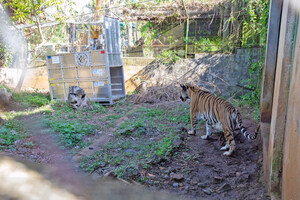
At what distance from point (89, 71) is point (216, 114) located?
7238 mm

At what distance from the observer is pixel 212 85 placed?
11719 millimetres

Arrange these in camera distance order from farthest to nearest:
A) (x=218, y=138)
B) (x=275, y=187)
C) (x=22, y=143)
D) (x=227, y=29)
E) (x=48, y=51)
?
(x=48, y=51) → (x=227, y=29) → (x=218, y=138) → (x=22, y=143) → (x=275, y=187)

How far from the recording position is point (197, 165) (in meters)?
4.21

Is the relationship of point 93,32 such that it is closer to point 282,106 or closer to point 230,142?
point 230,142

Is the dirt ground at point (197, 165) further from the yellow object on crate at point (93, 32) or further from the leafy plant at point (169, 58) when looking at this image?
the yellow object on crate at point (93, 32)

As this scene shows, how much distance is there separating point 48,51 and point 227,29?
1260 centimetres

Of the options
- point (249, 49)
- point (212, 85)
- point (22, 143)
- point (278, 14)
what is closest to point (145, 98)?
point (212, 85)

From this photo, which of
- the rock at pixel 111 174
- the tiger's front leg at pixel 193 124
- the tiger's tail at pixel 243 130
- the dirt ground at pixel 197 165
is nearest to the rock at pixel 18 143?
the dirt ground at pixel 197 165

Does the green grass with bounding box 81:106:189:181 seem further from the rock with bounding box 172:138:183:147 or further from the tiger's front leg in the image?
the tiger's front leg

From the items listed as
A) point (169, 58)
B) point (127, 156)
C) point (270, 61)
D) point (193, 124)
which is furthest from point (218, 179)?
point (169, 58)

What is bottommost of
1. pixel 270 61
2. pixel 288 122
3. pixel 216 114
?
pixel 216 114

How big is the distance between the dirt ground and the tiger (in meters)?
0.29

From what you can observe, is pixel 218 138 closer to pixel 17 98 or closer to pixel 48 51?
pixel 17 98

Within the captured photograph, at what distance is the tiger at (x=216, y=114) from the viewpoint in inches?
182
